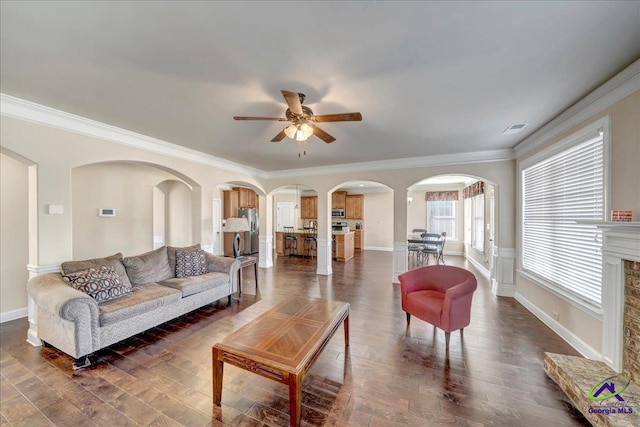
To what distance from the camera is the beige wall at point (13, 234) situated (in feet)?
10.6

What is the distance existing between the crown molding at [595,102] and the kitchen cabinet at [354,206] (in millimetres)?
6473

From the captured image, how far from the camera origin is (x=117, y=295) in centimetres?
278

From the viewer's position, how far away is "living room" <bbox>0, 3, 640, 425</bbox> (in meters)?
2.27

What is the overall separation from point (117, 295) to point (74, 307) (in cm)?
62

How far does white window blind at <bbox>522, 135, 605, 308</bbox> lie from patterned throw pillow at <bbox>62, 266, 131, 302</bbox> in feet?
16.7

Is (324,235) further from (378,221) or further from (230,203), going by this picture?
(378,221)

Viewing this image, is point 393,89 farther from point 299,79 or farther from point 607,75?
point 607,75

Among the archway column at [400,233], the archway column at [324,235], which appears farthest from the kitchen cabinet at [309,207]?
the archway column at [400,233]

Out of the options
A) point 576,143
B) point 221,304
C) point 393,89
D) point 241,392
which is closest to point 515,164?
point 576,143

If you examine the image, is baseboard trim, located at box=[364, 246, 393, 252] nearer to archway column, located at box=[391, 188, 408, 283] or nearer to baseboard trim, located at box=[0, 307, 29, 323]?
archway column, located at box=[391, 188, 408, 283]

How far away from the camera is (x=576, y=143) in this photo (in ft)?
8.75

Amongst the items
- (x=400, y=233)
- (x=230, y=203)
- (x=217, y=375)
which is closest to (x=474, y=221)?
(x=400, y=233)

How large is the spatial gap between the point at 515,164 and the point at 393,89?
3.45 meters

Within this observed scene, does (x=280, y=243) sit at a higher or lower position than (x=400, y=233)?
lower
